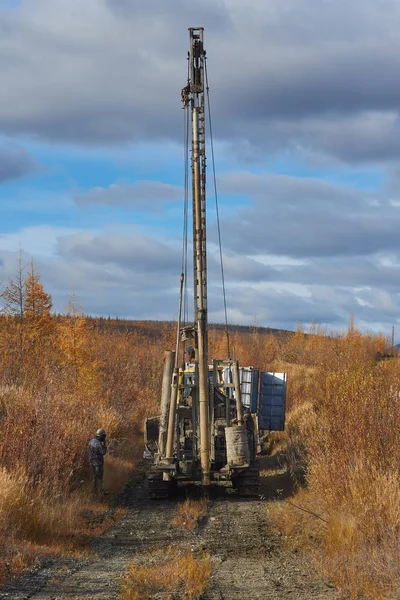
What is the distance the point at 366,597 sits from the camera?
9.17m

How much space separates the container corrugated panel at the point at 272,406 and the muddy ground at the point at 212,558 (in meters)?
8.63

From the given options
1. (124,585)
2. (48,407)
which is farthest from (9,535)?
(48,407)

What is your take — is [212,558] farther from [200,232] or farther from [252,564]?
[200,232]

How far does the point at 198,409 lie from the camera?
17766mm

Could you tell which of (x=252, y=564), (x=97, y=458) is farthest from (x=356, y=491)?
(x=97, y=458)

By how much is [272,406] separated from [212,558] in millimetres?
14531

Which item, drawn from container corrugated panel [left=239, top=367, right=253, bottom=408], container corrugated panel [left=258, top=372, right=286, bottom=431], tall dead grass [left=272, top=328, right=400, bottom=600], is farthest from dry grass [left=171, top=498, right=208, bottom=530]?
container corrugated panel [left=258, top=372, right=286, bottom=431]

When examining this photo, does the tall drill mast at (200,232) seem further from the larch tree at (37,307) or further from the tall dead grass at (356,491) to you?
the larch tree at (37,307)

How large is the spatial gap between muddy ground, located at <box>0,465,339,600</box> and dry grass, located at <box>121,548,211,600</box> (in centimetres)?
15

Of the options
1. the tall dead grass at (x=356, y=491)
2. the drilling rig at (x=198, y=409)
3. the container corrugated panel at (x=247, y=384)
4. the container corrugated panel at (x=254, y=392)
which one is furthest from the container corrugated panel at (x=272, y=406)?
the tall dead grass at (x=356, y=491)

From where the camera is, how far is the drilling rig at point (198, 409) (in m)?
A: 16.5

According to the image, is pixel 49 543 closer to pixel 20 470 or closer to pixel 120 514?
pixel 20 470

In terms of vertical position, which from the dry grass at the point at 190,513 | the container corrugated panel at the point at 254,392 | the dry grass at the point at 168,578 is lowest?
the dry grass at the point at 190,513

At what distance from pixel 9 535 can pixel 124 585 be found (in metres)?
3.07
